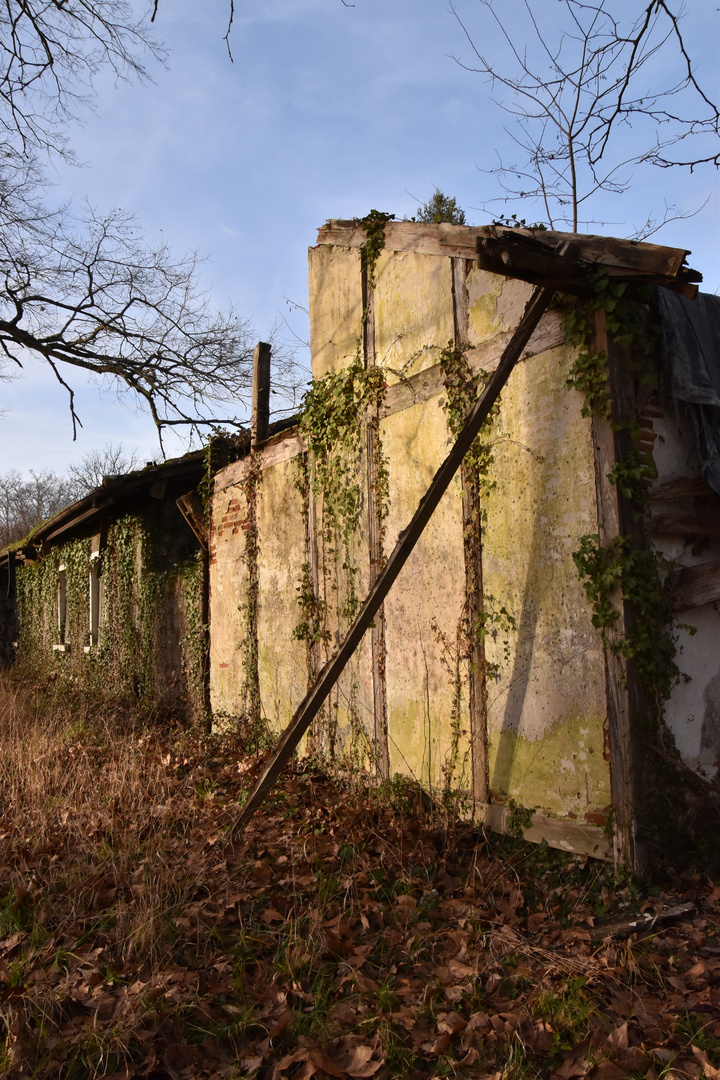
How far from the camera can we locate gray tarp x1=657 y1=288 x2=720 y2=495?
471 cm

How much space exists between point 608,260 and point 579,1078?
4210mm

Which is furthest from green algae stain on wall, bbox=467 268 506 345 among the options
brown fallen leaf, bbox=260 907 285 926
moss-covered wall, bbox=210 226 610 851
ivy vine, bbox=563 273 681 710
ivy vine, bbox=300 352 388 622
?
brown fallen leaf, bbox=260 907 285 926

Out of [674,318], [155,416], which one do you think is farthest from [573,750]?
[155,416]

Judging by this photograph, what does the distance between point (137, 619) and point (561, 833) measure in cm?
900

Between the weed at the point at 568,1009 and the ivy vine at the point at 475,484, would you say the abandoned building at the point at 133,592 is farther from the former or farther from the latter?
the weed at the point at 568,1009

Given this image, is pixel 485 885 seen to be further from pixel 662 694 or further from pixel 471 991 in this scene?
pixel 662 694

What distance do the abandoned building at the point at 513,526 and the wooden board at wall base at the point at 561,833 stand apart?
1cm

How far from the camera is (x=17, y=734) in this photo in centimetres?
809

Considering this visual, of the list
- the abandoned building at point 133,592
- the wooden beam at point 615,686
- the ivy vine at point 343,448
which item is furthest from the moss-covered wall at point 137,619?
the wooden beam at point 615,686

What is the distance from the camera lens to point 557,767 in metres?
4.82

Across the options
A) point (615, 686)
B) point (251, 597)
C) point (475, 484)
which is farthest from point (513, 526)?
point (251, 597)

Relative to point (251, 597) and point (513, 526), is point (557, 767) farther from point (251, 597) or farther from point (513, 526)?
point (251, 597)

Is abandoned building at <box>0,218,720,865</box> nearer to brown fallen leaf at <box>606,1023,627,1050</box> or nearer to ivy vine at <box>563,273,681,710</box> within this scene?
ivy vine at <box>563,273,681,710</box>

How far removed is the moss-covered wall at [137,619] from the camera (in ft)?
35.6
